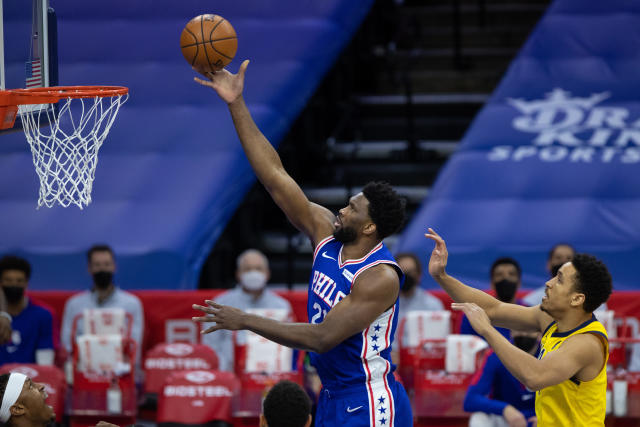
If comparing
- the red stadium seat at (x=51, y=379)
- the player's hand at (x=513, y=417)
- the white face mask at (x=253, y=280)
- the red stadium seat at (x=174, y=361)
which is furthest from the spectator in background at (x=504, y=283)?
the red stadium seat at (x=51, y=379)

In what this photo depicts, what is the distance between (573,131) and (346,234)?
25.6 feet

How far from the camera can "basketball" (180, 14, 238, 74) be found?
5312 millimetres

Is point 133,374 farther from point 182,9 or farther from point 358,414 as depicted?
point 182,9

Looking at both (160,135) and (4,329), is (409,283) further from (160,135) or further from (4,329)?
(160,135)

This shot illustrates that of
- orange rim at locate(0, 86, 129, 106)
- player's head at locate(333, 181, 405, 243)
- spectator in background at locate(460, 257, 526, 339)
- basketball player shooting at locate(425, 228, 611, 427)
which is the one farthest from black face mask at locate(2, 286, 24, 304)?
basketball player shooting at locate(425, 228, 611, 427)

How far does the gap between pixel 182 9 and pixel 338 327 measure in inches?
348

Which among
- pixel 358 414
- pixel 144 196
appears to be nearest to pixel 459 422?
pixel 358 414

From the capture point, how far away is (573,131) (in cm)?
1210

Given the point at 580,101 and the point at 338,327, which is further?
the point at 580,101

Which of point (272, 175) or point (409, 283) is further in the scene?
point (409, 283)

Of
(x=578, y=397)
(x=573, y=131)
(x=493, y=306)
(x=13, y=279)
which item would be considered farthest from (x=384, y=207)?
(x=573, y=131)

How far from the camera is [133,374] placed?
26.5 feet

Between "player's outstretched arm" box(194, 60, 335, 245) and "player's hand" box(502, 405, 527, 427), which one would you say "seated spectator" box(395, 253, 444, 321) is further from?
"player's outstretched arm" box(194, 60, 335, 245)

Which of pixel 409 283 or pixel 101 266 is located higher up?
pixel 101 266
